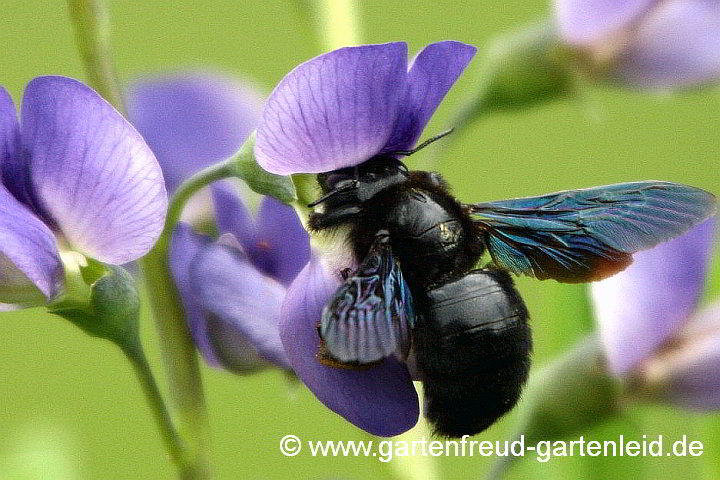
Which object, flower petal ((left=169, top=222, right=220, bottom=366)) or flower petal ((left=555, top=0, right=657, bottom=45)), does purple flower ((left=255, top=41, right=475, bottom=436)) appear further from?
flower petal ((left=555, top=0, right=657, bottom=45))

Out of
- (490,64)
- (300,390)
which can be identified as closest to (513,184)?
(490,64)

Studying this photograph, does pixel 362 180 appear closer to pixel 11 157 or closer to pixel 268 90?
pixel 11 157

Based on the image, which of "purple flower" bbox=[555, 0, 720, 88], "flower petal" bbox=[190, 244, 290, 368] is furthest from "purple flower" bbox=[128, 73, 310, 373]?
"purple flower" bbox=[555, 0, 720, 88]

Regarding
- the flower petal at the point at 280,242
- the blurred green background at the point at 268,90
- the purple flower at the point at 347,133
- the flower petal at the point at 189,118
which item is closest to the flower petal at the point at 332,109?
the purple flower at the point at 347,133

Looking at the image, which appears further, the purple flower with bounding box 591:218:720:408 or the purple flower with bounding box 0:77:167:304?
the purple flower with bounding box 591:218:720:408

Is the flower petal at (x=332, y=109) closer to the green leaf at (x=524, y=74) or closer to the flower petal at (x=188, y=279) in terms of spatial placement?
the flower petal at (x=188, y=279)

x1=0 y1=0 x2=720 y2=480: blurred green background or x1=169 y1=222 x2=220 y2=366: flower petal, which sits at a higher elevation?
x1=169 y1=222 x2=220 y2=366: flower petal
